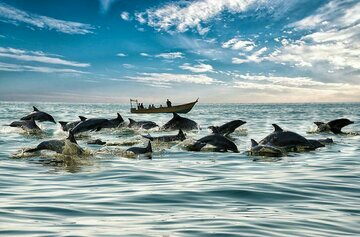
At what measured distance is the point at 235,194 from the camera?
378 inches

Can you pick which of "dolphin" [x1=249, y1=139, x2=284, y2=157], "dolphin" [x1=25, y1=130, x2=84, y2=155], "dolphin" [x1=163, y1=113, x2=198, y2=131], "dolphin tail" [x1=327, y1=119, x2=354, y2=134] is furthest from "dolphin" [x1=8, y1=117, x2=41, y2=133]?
"dolphin tail" [x1=327, y1=119, x2=354, y2=134]

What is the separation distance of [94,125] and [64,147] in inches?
506

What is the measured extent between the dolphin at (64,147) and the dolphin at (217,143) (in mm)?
5004

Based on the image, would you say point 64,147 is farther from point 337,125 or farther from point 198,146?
point 337,125

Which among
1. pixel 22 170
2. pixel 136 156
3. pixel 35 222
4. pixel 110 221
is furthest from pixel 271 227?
pixel 136 156

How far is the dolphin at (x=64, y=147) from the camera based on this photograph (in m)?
16.2

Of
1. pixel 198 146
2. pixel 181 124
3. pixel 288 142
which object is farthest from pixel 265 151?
pixel 181 124

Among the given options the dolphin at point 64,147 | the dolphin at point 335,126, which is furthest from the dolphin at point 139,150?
the dolphin at point 335,126

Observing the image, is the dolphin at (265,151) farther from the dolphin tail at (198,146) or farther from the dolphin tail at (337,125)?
the dolphin tail at (337,125)

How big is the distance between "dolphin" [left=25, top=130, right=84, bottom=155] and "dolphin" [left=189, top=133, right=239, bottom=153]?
5.00 m

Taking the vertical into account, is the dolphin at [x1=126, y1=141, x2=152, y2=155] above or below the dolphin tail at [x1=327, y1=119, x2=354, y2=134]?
below

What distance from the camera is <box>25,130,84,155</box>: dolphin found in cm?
1617

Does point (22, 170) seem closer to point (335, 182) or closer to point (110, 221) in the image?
point (110, 221)

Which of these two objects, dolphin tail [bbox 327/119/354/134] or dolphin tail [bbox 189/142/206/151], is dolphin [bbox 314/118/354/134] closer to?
dolphin tail [bbox 327/119/354/134]
